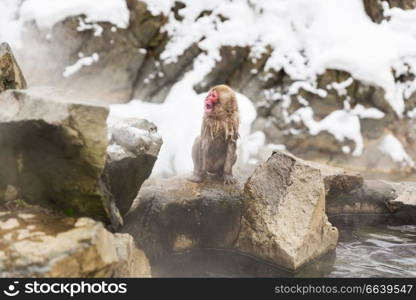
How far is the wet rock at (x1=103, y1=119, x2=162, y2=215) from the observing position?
3164 millimetres

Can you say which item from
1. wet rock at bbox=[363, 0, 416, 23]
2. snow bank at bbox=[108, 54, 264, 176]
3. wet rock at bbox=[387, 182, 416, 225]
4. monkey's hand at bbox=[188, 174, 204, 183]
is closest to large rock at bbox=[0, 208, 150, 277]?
monkey's hand at bbox=[188, 174, 204, 183]

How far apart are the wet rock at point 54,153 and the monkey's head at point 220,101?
1.59 meters

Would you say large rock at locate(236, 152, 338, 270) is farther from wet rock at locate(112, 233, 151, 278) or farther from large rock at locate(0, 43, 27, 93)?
large rock at locate(0, 43, 27, 93)

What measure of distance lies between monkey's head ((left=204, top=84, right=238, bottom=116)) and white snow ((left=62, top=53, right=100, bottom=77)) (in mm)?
4279

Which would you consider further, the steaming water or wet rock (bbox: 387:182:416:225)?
wet rock (bbox: 387:182:416:225)

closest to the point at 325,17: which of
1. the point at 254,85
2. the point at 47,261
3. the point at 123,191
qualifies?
the point at 254,85

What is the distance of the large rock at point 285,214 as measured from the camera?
3.86m

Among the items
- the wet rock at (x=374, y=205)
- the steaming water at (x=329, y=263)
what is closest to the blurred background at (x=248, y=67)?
the wet rock at (x=374, y=205)

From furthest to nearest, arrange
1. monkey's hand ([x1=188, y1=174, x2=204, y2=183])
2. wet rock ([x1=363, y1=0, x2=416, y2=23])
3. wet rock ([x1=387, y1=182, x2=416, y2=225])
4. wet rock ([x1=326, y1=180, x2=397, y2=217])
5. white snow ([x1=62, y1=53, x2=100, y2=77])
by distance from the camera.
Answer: wet rock ([x1=363, y1=0, x2=416, y2=23]) → white snow ([x1=62, y1=53, x2=100, y2=77]) → wet rock ([x1=326, y1=180, x2=397, y2=217]) → wet rock ([x1=387, y1=182, x2=416, y2=225]) → monkey's hand ([x1=188, y1=174, x2=204, y2=183])

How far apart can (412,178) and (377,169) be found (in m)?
0.57

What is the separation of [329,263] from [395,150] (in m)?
4.69

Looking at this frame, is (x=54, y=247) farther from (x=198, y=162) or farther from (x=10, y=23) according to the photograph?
(x=10, y=23)

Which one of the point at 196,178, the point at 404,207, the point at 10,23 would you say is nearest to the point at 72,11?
the point at 10,23

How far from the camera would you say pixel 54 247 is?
2424 millimetres
